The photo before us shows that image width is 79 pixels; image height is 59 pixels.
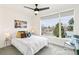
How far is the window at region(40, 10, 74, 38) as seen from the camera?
181 cm

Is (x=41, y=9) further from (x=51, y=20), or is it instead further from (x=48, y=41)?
(x=48, y=41)

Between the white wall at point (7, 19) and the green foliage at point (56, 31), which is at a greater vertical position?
the white wall at point (7, 19)

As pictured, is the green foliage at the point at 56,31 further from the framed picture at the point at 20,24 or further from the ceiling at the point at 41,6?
the framed picture at the point at 20,24

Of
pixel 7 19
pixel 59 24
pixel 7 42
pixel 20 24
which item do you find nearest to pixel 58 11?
pixel 59 24

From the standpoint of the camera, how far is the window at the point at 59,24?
181cm

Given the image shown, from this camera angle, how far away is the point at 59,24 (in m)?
1.84

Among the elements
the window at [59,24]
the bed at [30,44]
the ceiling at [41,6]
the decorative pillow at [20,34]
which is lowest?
the bed at [30,44]

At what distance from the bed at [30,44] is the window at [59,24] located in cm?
15

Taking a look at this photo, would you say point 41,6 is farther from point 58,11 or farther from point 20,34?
point 20,34

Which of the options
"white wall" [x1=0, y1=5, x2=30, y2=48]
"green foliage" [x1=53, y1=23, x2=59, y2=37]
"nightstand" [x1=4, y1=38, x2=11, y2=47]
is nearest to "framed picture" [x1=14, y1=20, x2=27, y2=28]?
"white wall" [x1=0, y1=5, x2=30, y2=48]

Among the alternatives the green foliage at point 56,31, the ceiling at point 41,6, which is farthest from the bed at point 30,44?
the ceiling at point 41,6

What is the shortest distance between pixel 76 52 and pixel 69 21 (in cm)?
54

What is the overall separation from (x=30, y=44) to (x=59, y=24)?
604 millimetres
